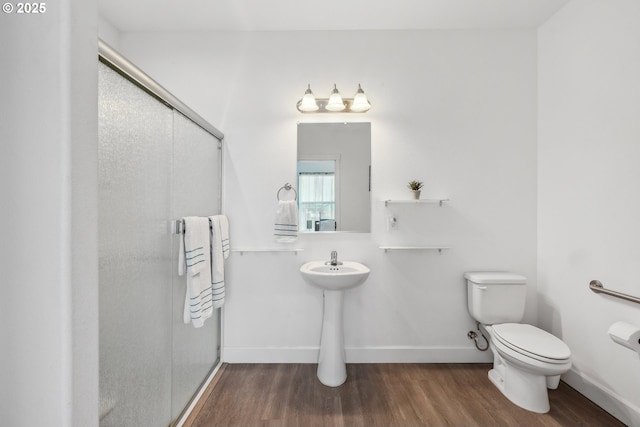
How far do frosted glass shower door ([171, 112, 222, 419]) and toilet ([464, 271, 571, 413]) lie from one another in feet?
6.30

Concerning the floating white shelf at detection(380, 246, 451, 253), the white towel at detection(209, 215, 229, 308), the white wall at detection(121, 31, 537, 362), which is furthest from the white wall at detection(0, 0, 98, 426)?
the floating white shelf at detection(380, 246, 451, 253)

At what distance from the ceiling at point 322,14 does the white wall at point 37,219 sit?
164 cm

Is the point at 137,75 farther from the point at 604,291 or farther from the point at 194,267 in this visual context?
the point at 604,291

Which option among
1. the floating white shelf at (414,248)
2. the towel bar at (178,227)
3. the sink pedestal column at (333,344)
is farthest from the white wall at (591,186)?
the towel bar at (178,227)

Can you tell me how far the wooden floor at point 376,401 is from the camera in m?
1.63

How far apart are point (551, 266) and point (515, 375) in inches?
33.9

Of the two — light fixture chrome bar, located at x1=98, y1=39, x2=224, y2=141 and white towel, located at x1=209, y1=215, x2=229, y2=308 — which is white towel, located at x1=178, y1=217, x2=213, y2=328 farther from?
light fixture chrome bar, located at x1=98, y1=39, x2=224, y2=141

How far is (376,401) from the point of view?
5.89 feet

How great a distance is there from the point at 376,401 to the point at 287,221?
4.28ft

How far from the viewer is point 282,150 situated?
7.45 feet

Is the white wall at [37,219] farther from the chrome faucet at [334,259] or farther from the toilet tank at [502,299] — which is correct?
the toilet tank at [502,299]

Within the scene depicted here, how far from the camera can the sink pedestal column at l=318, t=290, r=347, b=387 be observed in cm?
196

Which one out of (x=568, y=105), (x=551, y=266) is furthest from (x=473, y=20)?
(x=551, y=266)

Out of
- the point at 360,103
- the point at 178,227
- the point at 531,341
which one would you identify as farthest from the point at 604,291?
the point at 178,227
